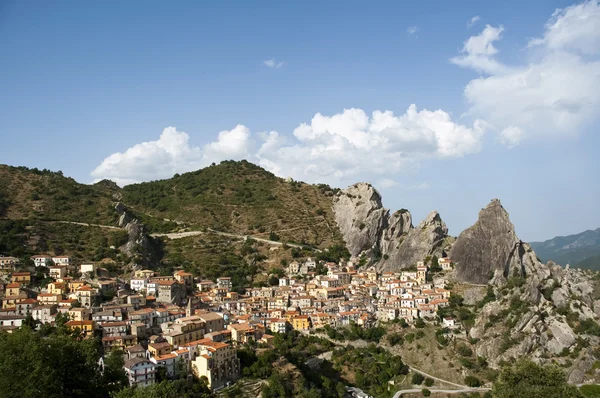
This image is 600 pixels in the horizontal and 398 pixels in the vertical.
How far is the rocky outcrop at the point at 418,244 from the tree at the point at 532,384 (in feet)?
116

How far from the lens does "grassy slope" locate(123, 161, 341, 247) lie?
84812 mm

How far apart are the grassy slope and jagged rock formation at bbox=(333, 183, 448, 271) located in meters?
3.63

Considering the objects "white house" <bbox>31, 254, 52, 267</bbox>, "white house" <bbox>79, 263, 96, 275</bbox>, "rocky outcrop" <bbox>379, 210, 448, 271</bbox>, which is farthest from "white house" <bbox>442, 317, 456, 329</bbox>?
"white house" <bbox>31, 254, 52, 267</bbox>

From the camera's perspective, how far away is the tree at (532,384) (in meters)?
31.1

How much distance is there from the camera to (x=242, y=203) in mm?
93125

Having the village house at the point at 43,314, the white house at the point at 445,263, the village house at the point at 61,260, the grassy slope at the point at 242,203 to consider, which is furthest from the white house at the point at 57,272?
the white house at the point at 445,263

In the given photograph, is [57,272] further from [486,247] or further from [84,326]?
[486,247]

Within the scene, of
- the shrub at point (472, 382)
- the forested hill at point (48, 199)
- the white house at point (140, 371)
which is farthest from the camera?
the forested hill at point (48, 199)

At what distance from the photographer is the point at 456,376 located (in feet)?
155

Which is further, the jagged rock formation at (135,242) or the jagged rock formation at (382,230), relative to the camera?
the jagged rock formation at (382,230)

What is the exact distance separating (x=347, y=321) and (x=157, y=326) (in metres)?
20.2

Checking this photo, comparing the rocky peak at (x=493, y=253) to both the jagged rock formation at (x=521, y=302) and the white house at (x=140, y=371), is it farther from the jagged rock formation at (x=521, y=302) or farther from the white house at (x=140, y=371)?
the white house at (x=140, y=371)

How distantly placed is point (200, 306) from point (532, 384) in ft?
112

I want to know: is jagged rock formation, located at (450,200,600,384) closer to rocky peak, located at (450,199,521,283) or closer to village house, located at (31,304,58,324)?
rocky peak, located at (450,199,521,283)
